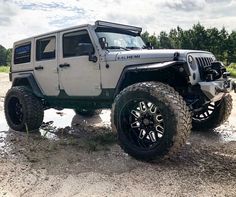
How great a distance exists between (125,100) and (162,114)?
0.64m

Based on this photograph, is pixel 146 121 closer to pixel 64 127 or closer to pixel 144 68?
pixel 144 68

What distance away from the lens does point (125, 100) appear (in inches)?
189

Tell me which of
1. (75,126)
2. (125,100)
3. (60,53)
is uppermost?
(60,53)

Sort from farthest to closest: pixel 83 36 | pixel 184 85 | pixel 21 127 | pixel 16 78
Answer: pixel 16 78 < pixel 21 127 < pixel 83 36 < pixel 184 85

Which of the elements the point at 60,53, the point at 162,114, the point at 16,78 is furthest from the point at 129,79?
the point at 16,78

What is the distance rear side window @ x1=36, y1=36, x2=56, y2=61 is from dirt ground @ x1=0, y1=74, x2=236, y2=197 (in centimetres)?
159

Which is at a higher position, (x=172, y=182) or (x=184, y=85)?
(x=184, y=85)

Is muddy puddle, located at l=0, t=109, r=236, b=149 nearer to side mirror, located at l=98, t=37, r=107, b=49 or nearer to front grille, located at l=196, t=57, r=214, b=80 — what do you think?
front grille, located at l=196, t=57, r=214, b=80

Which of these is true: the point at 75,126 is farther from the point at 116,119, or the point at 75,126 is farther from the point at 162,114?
the point at 162,114

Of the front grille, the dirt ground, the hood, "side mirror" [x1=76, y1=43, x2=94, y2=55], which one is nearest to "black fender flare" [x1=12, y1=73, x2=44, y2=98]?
the dirt ground

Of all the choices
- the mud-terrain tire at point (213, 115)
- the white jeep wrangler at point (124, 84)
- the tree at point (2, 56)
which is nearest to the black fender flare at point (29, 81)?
the white jeep wrangler at point (124, 84)

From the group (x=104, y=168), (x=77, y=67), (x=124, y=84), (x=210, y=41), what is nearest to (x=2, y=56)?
(x=210, y=41)

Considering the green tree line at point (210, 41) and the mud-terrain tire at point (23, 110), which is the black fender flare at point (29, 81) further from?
the green tree line at point (210, 41)

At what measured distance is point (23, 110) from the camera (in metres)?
6.73
